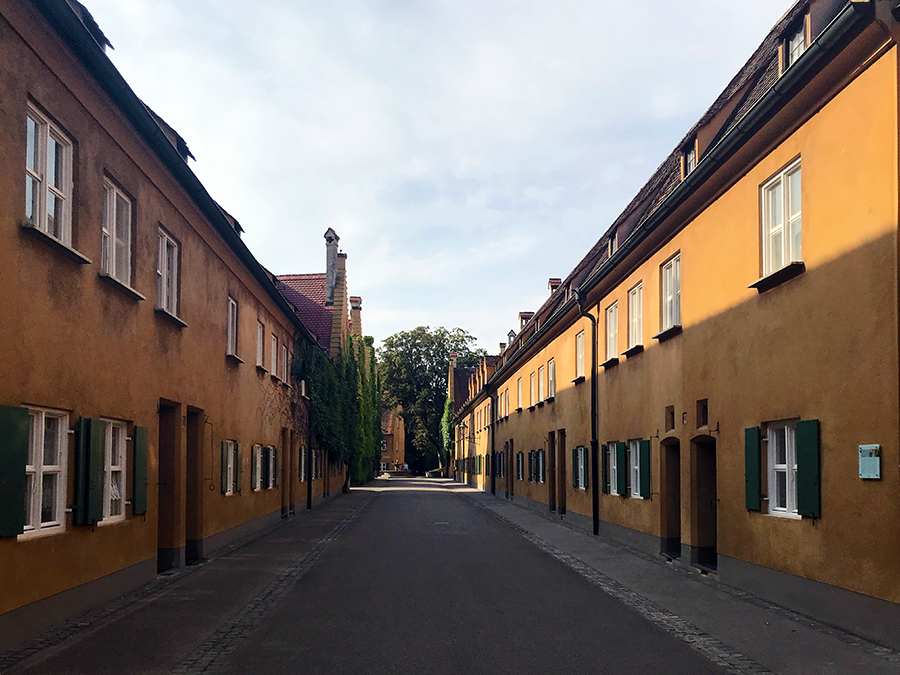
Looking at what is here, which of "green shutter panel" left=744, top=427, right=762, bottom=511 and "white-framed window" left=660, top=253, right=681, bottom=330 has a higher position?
"white-framed window" left=660, top=253, right=681, bottom=330

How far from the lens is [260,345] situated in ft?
75.0

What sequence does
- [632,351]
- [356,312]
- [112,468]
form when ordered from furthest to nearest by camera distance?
1. [356,312]
2. [632,351]
3. [112,468]

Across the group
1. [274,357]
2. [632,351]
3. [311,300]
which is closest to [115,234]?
[632,351]

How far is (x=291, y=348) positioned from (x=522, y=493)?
453 inches

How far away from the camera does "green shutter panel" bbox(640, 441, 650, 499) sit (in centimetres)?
1681

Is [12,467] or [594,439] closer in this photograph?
[12,467]

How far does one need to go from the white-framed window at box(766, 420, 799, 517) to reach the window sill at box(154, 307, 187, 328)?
8540 mm

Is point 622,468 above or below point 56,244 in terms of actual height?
below

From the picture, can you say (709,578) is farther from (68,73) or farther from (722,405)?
(68,73)

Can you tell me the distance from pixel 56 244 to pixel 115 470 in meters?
3.53

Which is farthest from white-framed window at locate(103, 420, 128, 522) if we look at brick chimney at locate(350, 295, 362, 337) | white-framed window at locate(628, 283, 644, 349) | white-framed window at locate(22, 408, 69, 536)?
brick chimney at locate(350, 295, 362, 337)

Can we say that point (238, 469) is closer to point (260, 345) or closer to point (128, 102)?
point (260, 345)

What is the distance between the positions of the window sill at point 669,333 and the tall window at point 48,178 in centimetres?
950

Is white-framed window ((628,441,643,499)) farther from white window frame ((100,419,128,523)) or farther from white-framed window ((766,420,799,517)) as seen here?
white window frame ((100,419,128,523))
